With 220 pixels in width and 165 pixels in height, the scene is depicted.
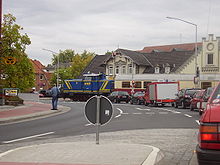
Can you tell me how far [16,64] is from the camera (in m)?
27.1

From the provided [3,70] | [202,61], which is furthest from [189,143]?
[202,61]

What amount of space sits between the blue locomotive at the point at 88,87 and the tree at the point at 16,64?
2410cm

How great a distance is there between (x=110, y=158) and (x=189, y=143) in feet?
12.1

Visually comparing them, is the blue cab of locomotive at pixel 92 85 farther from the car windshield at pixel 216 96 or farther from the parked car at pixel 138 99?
the car windshield at pixel 216 96

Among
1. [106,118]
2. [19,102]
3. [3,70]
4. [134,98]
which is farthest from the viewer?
[134,98]

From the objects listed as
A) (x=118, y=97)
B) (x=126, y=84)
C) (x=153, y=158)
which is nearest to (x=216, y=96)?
(x=153, y=158)

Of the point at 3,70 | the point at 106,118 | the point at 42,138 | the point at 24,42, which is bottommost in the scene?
the point at 42,138

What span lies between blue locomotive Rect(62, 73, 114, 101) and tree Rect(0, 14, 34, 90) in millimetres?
24098

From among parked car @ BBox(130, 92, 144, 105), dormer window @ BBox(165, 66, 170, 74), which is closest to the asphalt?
parked car @ BBox(130, 92, 144, 105)

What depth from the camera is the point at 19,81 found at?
28.1m

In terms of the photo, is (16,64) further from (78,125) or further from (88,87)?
(88,87)

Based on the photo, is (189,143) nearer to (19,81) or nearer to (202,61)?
(19,81)

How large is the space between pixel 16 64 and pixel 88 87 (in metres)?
26.8

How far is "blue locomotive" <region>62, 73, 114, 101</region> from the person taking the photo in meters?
52.8
